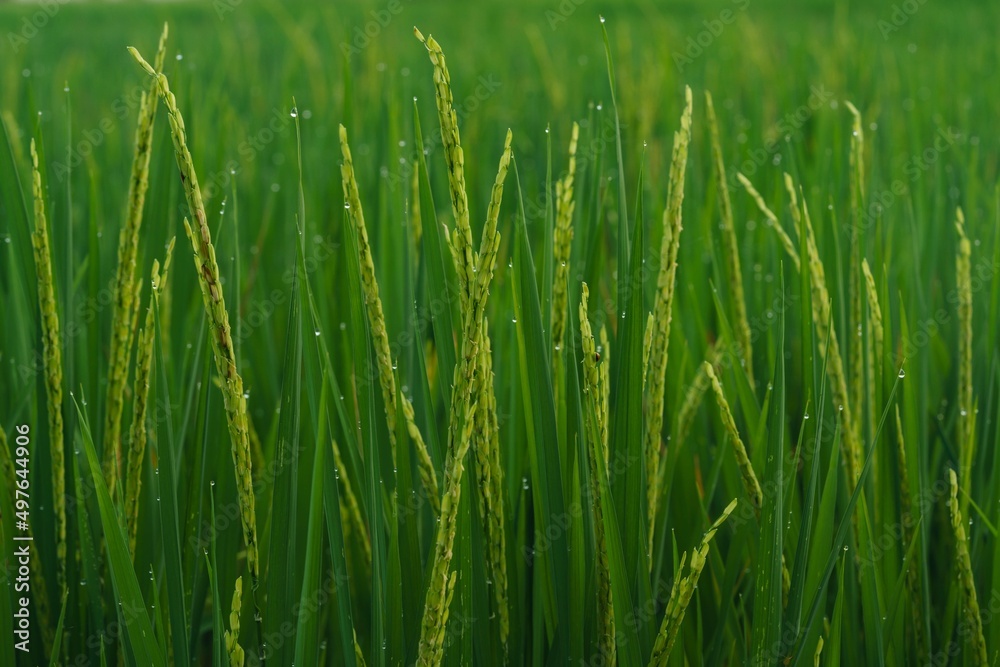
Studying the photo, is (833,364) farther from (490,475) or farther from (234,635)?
(234,635)

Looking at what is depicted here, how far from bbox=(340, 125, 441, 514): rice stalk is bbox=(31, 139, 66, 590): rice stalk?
0.24 m

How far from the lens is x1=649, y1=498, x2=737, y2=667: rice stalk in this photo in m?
0.55

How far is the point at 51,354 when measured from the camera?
69cm

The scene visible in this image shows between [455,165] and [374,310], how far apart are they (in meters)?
0.13

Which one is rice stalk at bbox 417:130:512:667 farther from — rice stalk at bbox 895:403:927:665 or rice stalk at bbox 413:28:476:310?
rice stalk at bbox 895:403:927:665

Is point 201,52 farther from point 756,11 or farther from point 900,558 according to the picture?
point 756,11

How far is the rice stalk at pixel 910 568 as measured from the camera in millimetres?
792

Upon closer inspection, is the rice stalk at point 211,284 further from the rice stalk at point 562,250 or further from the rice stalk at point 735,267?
the rice stalk at point 735,267

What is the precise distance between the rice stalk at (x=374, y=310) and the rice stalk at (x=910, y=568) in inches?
16.5

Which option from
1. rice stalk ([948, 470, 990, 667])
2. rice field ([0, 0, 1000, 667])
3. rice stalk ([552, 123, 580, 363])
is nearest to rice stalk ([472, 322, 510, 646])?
rice field ([0, 0, 1000, 667])

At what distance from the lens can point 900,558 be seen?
841 mm

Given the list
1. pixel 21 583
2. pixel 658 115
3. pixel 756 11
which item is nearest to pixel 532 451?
pixel 21 583

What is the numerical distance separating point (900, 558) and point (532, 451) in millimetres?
400

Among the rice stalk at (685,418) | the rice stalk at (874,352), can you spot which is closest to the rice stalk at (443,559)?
the rice stalk at (685,418)
